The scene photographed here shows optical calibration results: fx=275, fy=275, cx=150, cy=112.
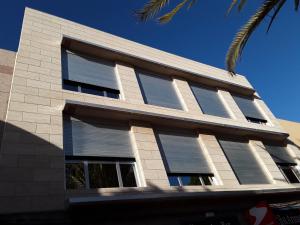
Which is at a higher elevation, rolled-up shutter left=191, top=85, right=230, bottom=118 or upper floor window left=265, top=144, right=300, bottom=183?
rolled-up shutter left=191, top=85, right=230, bottom=118

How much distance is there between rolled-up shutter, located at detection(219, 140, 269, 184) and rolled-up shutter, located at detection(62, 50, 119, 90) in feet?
14.4

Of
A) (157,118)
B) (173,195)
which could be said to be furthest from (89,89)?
(173,195)

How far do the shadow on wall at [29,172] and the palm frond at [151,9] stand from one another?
3337 mm

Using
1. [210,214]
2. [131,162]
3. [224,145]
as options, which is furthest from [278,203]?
[131,162]

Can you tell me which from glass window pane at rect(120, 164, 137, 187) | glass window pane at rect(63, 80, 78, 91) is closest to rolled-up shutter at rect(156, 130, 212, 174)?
glass window pane at rect(120, 164, 137, 187)

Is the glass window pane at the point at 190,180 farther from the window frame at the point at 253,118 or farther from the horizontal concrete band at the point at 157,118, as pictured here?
the window frame at the point at 253,118

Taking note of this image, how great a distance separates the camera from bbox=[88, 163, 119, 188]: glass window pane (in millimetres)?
6109

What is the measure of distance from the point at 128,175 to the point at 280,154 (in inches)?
294

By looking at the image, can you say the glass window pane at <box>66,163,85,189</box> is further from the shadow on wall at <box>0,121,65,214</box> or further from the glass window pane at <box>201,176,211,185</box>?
the glass window pane at <box>201,176,211,185</box>

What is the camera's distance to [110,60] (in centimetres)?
965

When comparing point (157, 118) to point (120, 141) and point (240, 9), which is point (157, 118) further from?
point (240, 9)

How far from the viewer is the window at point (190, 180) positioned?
7.21 metres

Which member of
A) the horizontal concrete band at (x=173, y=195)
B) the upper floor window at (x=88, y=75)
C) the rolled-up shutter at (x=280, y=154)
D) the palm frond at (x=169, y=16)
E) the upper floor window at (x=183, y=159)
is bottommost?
the horizontal concrete band at (x=173, y=195)

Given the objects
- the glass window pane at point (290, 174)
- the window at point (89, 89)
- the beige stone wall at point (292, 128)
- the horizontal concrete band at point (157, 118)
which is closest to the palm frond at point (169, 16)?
the horizontal concrete band at point (157, 118)
